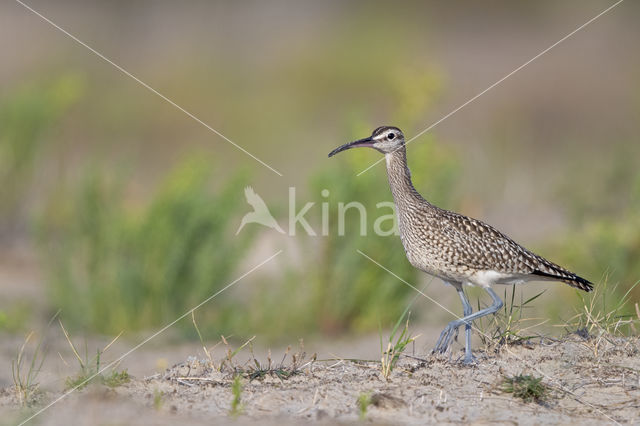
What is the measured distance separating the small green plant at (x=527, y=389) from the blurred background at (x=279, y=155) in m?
2.25

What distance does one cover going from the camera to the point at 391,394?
460 centimetres

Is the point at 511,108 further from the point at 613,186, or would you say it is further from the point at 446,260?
the point at 446,260

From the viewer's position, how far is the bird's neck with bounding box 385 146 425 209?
20.3ft

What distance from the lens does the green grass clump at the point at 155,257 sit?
339 inches

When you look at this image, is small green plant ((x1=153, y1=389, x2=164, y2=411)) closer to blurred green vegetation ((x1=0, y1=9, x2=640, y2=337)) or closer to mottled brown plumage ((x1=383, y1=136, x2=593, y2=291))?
mottled brown plumage ((x1=383, y1=136, x2=593, y2=291))

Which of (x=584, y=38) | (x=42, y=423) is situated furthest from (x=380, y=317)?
(x=584, y=38)

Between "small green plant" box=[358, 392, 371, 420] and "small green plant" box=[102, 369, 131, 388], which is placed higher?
"small green plant" box=[102, 369, 131, 388]

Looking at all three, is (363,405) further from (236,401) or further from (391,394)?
(236,401)

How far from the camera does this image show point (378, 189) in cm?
867

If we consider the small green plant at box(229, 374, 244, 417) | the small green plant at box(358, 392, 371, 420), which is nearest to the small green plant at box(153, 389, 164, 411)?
the small green plant at box(229, 374, 244, 417)

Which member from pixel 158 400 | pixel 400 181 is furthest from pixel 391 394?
pixel 400 181

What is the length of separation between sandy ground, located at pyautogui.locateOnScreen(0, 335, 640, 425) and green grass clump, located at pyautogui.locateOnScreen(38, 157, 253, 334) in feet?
11.7

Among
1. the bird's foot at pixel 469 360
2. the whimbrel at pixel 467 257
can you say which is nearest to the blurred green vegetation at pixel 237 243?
the whimbrel at pixel 467 257

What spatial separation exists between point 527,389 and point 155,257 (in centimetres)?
498
